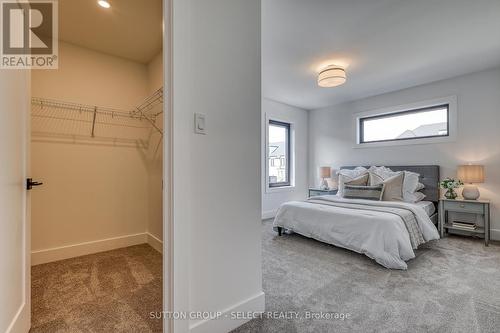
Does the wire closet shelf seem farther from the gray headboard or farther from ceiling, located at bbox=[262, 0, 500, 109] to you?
the gray headboard

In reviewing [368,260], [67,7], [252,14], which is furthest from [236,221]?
[67,7]

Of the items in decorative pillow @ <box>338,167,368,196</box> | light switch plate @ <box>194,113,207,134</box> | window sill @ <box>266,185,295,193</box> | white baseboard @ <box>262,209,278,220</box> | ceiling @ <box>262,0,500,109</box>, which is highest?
ceiling @ <box>262,0,500,109</box>

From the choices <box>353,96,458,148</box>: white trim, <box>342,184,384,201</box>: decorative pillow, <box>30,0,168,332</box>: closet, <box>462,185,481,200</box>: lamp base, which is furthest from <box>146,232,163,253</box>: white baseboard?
<box>462,185,481,200</box>: lamp base

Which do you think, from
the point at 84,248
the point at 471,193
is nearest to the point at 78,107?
the point at 84,248

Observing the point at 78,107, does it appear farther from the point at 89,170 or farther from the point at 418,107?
the point at 418,107

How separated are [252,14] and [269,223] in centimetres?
337

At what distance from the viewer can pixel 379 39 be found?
2533 mm

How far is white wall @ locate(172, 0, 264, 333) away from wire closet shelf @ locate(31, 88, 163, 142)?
1191 mm

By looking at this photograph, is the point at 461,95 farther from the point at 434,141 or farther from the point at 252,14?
the point at 252,14

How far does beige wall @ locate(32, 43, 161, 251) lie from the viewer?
2.50 m

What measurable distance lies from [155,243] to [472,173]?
4.31 m

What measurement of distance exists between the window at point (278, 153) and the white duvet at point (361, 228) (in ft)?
5.22

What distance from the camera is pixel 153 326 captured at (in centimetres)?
149
